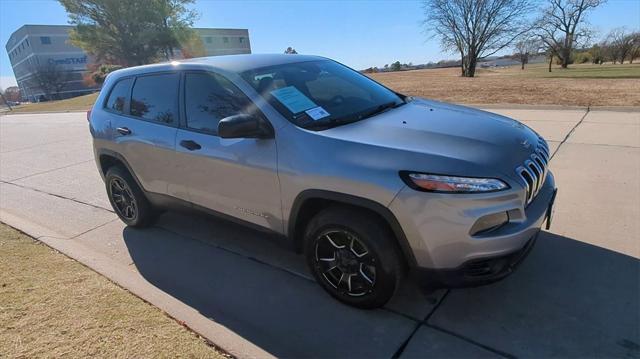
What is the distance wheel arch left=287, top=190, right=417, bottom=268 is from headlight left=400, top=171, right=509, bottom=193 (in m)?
0.26

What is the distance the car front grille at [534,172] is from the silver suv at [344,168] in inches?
0.7

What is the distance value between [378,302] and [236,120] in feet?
5.07

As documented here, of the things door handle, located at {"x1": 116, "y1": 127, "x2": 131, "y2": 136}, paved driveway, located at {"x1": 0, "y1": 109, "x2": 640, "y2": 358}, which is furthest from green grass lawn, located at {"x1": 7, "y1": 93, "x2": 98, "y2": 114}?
paved driveway, located at {"x1": 0, "y1": 109, "x2": 640, "y2": 358}

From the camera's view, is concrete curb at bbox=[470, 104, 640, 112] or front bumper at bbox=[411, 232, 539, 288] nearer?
front bumper at bbox=[411, 232, 539, 288]

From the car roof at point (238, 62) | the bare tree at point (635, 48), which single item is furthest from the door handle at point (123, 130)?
the bare tree at point (635, 48)

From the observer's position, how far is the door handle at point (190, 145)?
3.36 m

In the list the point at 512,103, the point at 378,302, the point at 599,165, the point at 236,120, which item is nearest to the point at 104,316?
the point at 236,120

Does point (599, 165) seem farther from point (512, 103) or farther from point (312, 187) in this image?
point (512, 103)

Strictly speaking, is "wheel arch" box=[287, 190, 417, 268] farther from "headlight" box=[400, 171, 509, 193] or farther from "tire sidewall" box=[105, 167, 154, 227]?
"tire sidewall" box=[105, 167, 154, 227]

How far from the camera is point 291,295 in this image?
3127mm

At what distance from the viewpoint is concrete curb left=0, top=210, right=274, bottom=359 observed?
2.57 meters

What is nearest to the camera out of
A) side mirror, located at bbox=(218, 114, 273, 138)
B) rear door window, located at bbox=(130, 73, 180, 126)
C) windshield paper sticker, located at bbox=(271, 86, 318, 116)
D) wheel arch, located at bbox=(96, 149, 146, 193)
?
side mirror, located at bbox=(218, 114, 273, 138)

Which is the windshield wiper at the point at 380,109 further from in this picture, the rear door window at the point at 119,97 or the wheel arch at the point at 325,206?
the rear door window at the point at 119,97

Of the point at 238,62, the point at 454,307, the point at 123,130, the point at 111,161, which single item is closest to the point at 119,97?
the point at 123,130
